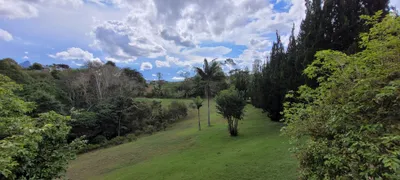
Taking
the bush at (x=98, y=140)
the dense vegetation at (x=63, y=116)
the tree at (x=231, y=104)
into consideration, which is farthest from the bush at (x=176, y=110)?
the tree at (x=231, y=104)

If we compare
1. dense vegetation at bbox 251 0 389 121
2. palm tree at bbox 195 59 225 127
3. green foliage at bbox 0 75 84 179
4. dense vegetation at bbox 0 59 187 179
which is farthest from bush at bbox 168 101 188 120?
green foliage at bbox 0 75 84 179

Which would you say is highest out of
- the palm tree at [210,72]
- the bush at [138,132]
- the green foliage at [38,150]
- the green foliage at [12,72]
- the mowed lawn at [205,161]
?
the green foliage at [12,72]

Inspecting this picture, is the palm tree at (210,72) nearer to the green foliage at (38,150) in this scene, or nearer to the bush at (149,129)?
the bush at (149,129)

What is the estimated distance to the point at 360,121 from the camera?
105 inches

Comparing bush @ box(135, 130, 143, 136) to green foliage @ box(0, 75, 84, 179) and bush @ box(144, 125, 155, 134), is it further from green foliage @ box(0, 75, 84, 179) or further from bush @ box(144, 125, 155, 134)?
green foliage @ box(0, 75, 84, 179)

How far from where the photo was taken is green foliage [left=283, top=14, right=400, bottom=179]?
215cm

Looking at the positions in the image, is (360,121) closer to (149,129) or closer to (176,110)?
(149,129)

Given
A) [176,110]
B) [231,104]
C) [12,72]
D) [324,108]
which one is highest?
[12,72]

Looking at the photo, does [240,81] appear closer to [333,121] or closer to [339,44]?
[339,44]

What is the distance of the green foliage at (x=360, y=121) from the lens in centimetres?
215

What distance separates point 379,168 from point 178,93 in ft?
122

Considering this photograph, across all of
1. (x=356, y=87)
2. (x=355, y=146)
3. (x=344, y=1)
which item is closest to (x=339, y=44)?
(x=344, y=1)

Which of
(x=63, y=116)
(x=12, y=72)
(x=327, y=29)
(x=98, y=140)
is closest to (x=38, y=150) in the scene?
(x=63, y=116)

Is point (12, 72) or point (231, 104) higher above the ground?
point (12, 72)
